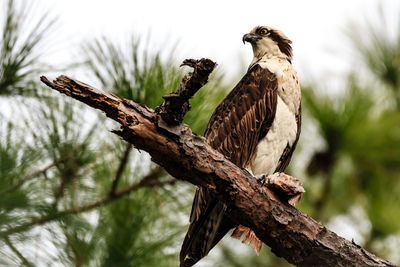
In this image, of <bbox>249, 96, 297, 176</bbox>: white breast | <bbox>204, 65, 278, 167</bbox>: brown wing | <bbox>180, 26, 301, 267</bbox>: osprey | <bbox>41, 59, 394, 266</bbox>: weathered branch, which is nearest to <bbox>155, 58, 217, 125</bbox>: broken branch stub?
<bbox>41, 59, 394, 266</bbox>: weathered branch

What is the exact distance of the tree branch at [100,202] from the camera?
10.8 feet

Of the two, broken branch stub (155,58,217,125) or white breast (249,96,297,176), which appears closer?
broken branch stub (155,58,217,125)

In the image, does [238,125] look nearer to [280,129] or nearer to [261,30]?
[280,129]

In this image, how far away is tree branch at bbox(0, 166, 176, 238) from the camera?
130 inches

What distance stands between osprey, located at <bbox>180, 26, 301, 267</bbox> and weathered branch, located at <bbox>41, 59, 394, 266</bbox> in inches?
25.9

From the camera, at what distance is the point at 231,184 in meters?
3.17

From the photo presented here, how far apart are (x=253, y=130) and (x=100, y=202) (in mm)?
1334

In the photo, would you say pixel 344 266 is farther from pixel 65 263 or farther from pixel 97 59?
pixel 97 59

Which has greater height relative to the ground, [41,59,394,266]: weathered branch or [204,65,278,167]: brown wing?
[204,65,278,167]: brown wing

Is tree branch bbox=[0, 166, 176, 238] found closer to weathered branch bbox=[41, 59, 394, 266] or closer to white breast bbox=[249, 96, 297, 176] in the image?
white breast bbox=[249, 96, 297, 176]

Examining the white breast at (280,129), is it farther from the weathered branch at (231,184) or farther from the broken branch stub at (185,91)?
the broken branch stub at (185,91)

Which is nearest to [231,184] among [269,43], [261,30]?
[269,43]

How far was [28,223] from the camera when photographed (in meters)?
3.40

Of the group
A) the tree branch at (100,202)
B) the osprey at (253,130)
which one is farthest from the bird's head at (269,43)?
the tree branch at (100,202)
